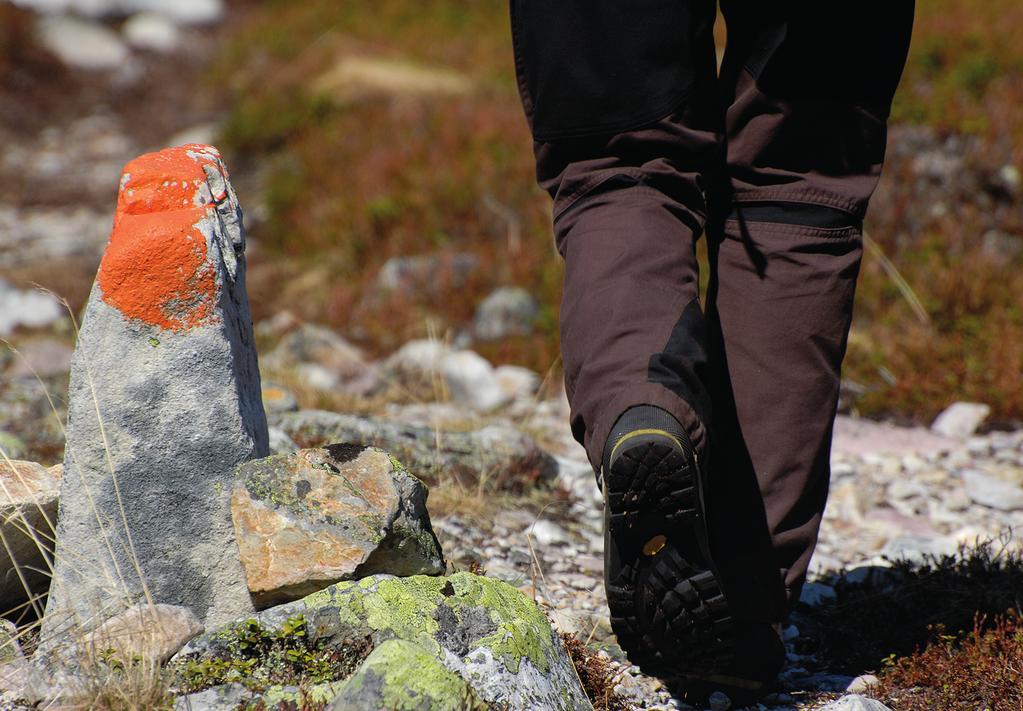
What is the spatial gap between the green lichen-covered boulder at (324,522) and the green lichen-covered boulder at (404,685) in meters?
0.38

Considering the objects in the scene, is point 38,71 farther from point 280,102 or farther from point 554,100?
point 554,100

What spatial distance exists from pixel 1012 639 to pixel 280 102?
10263 mm

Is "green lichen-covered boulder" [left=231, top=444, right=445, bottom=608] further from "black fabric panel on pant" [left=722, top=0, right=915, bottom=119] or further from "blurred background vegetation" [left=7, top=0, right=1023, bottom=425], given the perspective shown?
"blurred background vegetation" [left=7, top=0, right=1023, bottom=425]

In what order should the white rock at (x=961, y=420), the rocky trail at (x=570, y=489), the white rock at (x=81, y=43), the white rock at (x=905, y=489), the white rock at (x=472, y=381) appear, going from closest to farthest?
the rocky trail at (x=570, y=489)
the white rock at (x=905, y=489)
the white rock at (x=961, y=420)
the white rock at (x=472, y=381)
the white rock at (x=81, y=43)

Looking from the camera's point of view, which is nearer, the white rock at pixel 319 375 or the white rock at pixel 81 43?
the white rock at pixel 319 375

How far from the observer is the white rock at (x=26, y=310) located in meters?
7.12

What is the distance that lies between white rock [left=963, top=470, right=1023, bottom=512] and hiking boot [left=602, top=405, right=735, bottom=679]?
278cm

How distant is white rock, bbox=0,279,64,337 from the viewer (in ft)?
23.4

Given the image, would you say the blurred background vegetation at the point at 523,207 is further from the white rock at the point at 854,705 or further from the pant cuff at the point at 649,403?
the pant cuff at the point at 649,403

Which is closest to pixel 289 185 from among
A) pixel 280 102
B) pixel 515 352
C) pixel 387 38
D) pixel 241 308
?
pixel 280 102

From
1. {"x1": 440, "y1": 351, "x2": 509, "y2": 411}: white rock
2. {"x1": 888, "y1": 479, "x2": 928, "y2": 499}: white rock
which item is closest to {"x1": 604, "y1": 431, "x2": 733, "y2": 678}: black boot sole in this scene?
{"x1": 888, "y1": 479, "x2": 928, "y2": 499}: white rock

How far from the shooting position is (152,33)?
15.9 metres

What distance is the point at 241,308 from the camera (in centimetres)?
247

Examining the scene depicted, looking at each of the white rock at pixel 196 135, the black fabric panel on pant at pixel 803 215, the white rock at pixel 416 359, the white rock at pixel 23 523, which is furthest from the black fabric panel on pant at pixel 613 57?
the white rock at pixel 196 135
